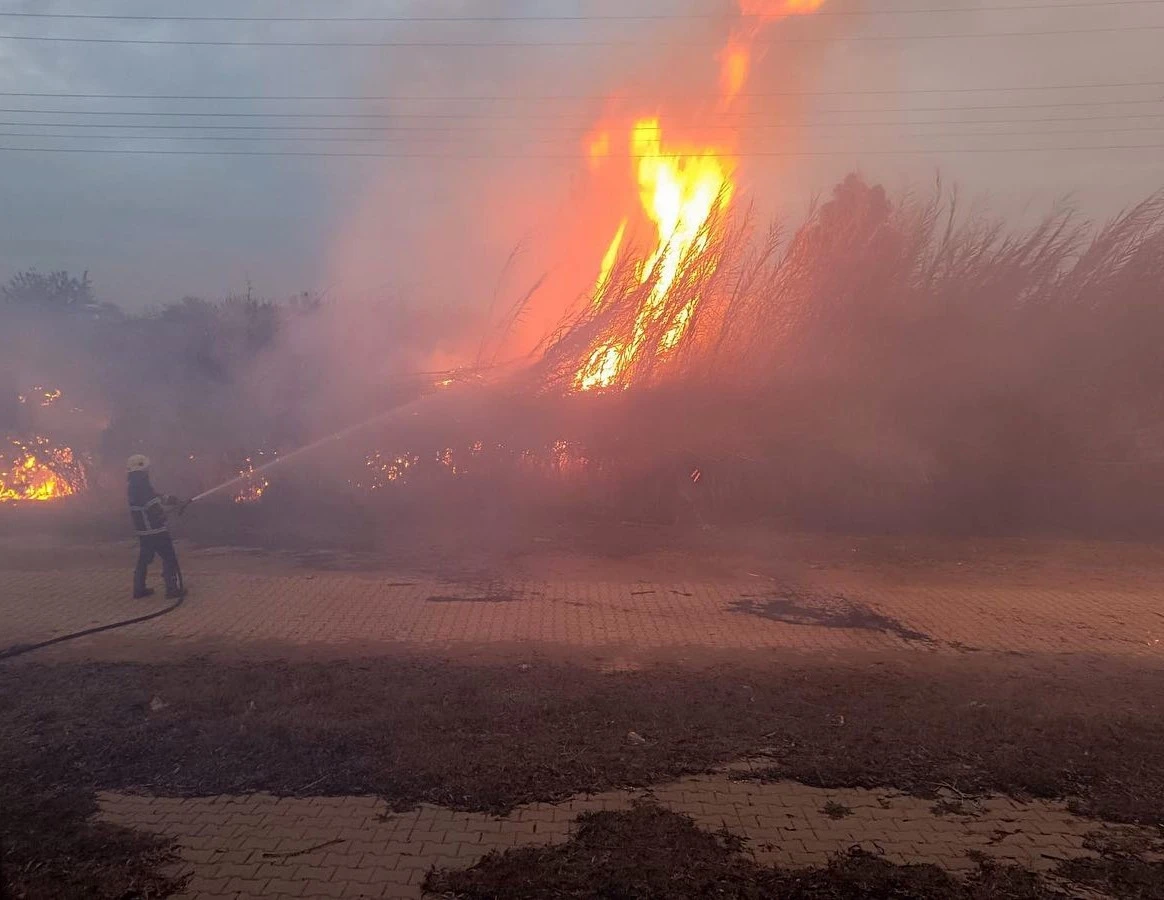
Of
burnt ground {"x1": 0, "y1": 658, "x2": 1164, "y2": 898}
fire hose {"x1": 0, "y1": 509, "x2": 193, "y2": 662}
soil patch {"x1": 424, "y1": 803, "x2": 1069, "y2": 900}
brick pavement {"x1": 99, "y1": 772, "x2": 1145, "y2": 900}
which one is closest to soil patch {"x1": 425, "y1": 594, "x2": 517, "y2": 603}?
burnt ground {"x1": 0, "y1": 658, "x2": 1164, "y2": 898}

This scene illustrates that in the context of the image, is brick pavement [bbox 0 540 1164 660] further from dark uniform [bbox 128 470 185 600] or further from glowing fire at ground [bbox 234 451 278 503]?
glowing fire at ground [bbox 234 451 278 503]

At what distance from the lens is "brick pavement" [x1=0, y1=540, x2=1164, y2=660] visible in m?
6.98

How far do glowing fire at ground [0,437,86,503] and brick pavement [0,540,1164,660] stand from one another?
17.2ft

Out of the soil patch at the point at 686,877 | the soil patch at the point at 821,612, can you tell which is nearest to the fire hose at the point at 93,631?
the soil patch at the point at 686,877

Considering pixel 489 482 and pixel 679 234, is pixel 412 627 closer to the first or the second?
pixel 489 482

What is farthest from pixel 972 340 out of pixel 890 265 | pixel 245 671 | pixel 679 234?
pixel 245 671

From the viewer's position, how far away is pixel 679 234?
41.0 feet

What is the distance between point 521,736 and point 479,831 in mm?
1046

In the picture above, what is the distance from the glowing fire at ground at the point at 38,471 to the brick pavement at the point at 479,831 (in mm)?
11334

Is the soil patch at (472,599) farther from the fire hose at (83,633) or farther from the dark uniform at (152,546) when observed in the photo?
the dark uniform at (152,546)

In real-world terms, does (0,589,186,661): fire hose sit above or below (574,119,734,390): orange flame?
below

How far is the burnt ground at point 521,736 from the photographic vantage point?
4.16 meters

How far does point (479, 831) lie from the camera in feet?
13.2

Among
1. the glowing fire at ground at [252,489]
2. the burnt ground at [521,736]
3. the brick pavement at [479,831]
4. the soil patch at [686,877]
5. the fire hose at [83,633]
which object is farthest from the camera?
the glowing fire at ground at [252,489]
